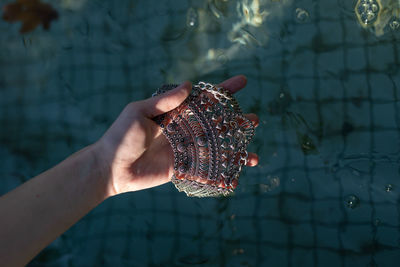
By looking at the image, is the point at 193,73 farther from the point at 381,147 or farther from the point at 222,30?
the point at 381,147

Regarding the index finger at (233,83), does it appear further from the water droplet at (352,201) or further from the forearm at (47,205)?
the water droplet at (352,201)

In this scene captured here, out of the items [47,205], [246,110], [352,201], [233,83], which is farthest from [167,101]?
[352,201]

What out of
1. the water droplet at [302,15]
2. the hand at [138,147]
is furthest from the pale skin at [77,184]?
the water droplet at [302,15]

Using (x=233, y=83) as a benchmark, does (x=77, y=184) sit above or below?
below

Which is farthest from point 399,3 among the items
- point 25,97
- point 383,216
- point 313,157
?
point 25,97

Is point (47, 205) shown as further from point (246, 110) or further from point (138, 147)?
point (246, 110)

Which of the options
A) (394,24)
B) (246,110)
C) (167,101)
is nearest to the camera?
(167,101)

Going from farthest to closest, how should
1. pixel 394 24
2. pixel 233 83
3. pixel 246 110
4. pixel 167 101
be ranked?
pixel 246 110, pixel 394 24, pixel 233 83, pixel 167 101
